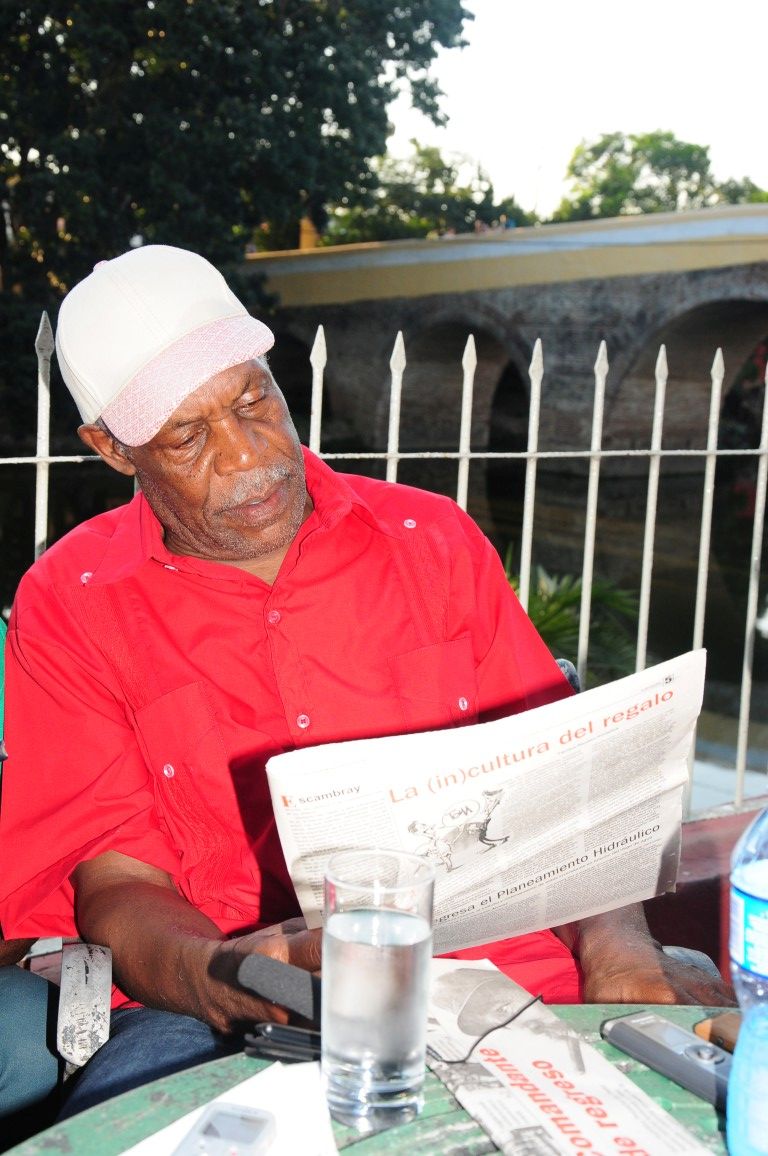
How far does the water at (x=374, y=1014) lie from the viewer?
2.55ft

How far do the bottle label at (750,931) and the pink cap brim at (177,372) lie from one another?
83 centimetres

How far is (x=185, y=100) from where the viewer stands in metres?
13.8

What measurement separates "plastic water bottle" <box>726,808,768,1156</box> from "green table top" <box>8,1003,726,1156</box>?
0.05 meters

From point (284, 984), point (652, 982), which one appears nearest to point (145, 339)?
point (284, 984)

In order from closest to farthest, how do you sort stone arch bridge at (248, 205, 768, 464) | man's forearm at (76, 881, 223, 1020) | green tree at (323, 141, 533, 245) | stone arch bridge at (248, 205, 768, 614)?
1. man's forearm at (76, 881, 223, 1020)
2. stone arch bridge at (248, 205, 768, 614)
3. stone arch bridge at (248, 205, 768, 464)
4. green tree at (323, 141, 533, 245)

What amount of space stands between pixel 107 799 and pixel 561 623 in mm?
2337

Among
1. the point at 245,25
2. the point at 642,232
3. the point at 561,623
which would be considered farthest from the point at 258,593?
the point at 642,232

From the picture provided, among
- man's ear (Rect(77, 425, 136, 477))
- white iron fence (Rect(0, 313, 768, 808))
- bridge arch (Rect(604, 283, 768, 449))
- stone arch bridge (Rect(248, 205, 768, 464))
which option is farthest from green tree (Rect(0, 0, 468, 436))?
man's ear (Rect(77, 425, 136, 477))

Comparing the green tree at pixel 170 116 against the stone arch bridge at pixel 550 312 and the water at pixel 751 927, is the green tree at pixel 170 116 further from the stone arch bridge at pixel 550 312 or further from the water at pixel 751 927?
the water at pixel 751 927

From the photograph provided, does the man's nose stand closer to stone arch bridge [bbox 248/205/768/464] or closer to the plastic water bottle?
the plastic water bottle

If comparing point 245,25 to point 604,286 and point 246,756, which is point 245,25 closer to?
point 604,286

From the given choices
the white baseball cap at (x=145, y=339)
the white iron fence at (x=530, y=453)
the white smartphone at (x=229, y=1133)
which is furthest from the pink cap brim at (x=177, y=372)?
the white smartphone at (x=229, y=1133)

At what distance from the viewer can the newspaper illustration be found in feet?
2.55

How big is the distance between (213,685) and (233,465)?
27cm
